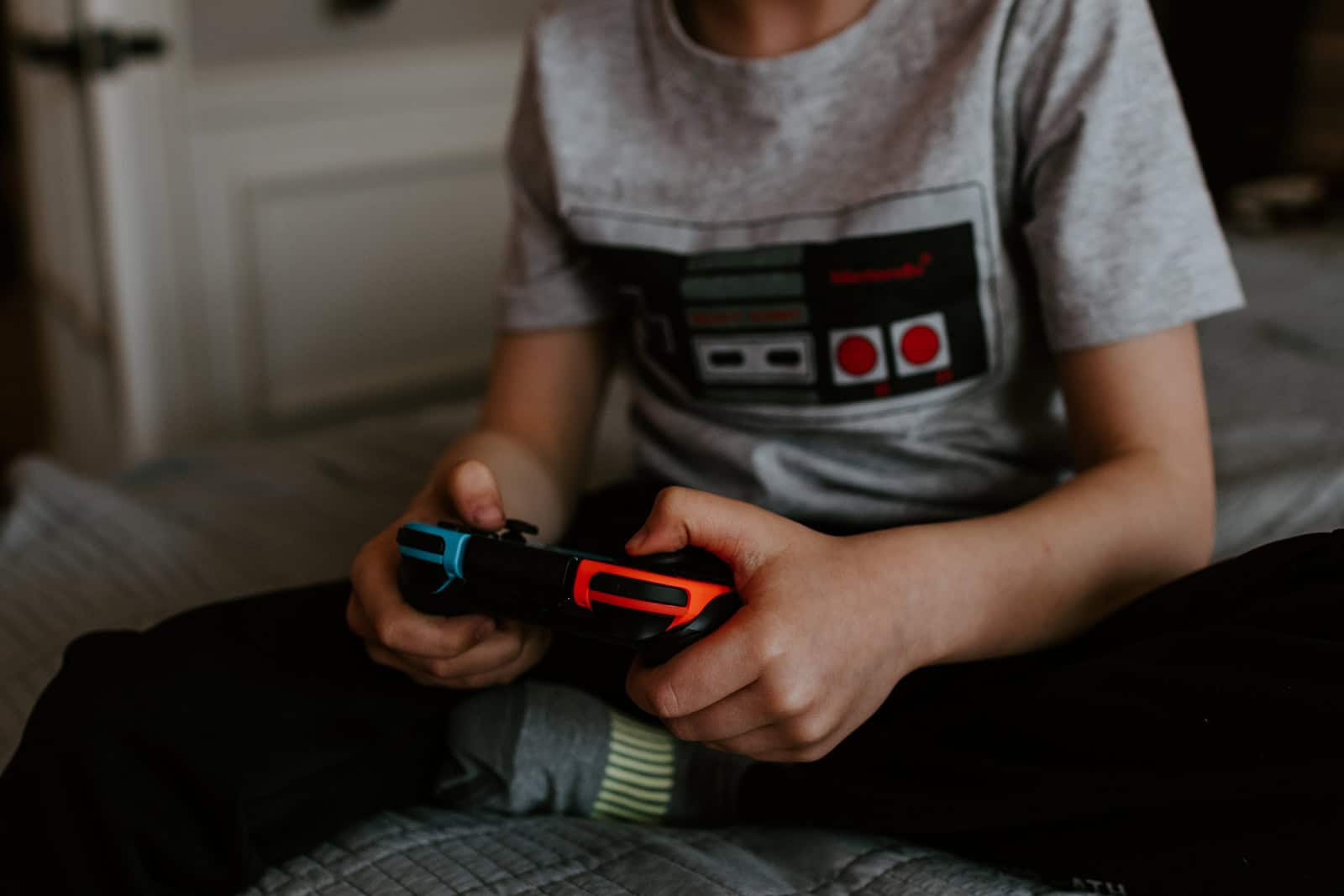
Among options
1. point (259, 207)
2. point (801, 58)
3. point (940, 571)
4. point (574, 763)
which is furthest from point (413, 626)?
point (259, 207)

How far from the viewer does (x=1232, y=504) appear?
0.94 metres

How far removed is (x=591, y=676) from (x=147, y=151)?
1.40 meters

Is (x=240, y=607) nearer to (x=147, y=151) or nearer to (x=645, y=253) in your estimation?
(x=645, y=253)

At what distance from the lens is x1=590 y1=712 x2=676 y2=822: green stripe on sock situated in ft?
2.19

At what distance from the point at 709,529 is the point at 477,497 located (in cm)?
15

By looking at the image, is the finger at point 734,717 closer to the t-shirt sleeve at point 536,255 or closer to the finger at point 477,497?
the finger at point 477,497

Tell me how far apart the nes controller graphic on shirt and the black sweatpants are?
0.58 ft

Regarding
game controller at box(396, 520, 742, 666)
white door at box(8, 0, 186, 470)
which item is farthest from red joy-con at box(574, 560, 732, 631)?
white door at box(8, 0, 186, 470)

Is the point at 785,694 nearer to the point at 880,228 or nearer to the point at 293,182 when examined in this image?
the point at 880,228

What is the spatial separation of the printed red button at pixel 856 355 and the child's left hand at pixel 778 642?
190mm

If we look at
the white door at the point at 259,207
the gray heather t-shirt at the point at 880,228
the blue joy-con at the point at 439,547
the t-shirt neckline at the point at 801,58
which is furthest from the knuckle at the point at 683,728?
the white door at the point at 259,207

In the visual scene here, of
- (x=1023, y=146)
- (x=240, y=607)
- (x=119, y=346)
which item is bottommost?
(x=119, y=346)

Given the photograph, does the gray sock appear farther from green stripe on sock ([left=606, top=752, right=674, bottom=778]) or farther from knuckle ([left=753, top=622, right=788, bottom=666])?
knuckle ([left=753, top=622, right=788, bottom=666])

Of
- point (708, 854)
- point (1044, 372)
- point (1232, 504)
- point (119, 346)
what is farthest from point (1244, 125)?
point (708, 854)
